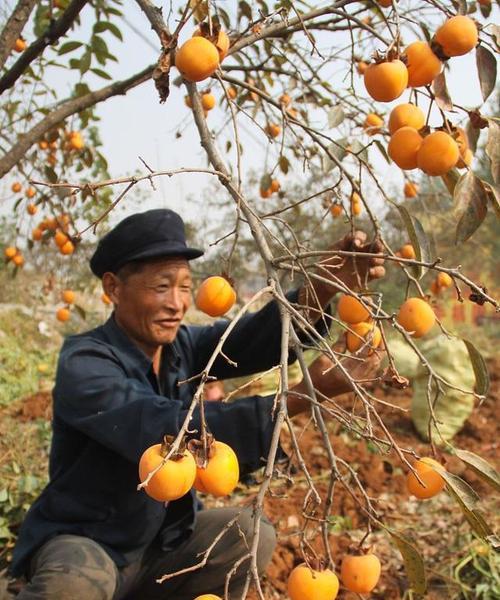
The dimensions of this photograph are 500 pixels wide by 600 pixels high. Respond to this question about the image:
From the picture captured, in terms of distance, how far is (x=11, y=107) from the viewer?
3.05 meters

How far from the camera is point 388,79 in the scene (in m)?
1.12

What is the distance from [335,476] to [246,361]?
1.32 m

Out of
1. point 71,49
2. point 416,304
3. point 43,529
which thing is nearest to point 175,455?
point 416,304

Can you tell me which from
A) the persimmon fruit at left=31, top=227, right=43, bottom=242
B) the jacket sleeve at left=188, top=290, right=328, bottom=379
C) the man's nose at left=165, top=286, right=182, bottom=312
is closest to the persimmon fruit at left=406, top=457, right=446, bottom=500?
the jacket sleeve at left=188, top=290, right=328, bottom=379

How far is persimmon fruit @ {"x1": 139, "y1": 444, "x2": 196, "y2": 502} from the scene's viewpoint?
2.77 ft

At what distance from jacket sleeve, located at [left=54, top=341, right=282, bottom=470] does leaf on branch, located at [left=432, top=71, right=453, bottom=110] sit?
72 centimetres

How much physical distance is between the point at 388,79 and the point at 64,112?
1292 mm

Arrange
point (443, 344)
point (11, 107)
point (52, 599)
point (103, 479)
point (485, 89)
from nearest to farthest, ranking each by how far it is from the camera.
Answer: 1. point (485, 89)
2. point (52, 599)
3. point (103, 479)
4. point (11, 107)
5. point (443, 344)

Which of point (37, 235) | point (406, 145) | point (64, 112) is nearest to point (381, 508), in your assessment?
point (37, 235)

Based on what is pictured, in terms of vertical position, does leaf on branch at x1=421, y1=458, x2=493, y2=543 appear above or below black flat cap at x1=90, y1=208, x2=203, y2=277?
below

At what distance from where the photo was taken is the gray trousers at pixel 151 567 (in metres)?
1.74

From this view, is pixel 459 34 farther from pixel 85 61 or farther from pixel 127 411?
pixel 85 61

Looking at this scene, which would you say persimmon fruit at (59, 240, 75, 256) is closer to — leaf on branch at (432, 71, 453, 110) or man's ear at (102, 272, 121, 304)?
man's ear at (102, 272, 121, 304)

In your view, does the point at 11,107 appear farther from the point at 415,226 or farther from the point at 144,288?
the point at 415,226
